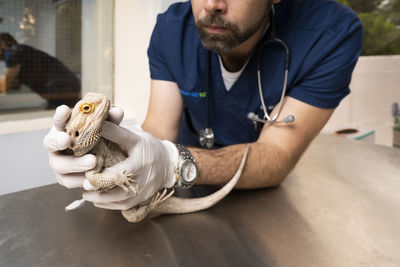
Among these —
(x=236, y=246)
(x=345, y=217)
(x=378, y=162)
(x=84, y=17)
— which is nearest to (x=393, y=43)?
(x=378, y=162)

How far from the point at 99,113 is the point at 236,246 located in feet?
1.44

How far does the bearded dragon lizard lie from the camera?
76cm

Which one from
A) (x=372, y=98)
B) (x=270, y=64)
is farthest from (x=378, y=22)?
(x=270, y=64)

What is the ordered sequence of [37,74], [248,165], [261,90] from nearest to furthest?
[248,165] → [261,90] → [37,74]

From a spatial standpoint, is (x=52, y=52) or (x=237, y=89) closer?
(x=237, y=89)

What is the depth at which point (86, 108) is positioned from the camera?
2.48 feet

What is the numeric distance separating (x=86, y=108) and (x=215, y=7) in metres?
0.65

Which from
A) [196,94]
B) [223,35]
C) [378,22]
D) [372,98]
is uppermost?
[378,22]

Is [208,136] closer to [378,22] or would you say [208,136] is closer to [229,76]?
[229,76]

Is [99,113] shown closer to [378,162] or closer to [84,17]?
[378,162]

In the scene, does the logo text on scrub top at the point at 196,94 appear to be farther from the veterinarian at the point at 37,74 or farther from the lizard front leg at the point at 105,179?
the veterinarian at the point at 37,74

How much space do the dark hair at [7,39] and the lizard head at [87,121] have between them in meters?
1.42

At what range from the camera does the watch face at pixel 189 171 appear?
1.02 metres

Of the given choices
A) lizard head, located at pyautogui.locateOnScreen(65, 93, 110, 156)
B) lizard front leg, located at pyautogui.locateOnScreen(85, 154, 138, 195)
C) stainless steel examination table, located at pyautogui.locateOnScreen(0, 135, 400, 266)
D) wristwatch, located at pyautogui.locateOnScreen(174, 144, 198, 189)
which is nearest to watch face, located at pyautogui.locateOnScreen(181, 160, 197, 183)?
wristwatch, located at pyautogui.locateOnScreen(174, 144, 198, 189)
